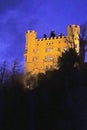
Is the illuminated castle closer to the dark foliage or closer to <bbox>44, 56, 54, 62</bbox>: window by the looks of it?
<bbox>44, 56, 54, 62</bbox>: window

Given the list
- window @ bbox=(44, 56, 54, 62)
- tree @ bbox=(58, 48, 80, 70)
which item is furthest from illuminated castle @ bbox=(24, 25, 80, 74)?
tree @ bbox=(58, 48, 80, 70)

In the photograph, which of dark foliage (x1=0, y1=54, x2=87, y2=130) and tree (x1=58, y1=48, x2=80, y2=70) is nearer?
dark foliage (x1=0, y1=54, x2=87, y2=130)

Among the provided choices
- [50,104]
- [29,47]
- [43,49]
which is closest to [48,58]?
[43,49]

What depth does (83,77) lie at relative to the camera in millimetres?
53562

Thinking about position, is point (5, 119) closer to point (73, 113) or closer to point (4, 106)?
point (4, 106)

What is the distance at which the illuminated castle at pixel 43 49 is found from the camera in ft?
286

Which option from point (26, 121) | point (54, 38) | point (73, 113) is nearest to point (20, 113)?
point (26, 121)

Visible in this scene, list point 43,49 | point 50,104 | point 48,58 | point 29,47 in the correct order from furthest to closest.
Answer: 1. point 29,47
2. point 43,49
3. point 48,58
4. point 50,104

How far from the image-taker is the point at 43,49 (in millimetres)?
91625

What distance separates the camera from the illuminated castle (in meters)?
87.2

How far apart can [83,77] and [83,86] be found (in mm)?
2462

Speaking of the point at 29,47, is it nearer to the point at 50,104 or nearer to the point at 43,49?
the point at 43,49

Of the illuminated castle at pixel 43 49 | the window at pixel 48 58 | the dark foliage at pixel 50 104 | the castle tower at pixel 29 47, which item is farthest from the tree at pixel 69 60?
the castle tower at pixel 29 47

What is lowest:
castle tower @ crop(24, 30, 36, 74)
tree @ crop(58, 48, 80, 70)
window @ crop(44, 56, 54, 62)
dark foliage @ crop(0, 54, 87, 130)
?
dark foliage @ crop(0, 54, 87, 130)
